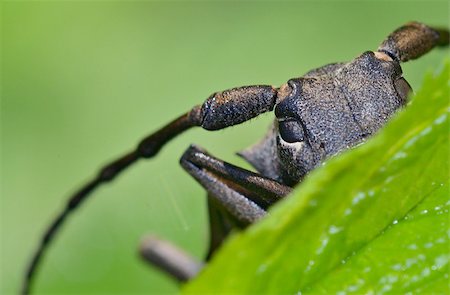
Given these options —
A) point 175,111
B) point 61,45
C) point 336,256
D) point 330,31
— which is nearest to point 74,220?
point 175,111

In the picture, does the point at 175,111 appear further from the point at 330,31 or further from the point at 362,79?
the point at 362,79

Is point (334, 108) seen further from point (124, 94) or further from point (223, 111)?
point (124, 94)

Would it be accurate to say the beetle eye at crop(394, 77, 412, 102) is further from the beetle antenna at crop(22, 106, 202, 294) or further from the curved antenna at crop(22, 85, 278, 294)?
the beetle antenna at crop(22, 106, 202, 294)

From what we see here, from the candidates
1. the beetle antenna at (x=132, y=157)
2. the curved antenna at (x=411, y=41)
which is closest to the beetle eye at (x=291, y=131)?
the beetle antenna at (x=132, y=157)

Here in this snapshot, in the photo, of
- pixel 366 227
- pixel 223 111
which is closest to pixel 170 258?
pixel 223 111

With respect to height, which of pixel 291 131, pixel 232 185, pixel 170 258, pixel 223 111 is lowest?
pixel 170 258

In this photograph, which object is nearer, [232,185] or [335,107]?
[335,107]

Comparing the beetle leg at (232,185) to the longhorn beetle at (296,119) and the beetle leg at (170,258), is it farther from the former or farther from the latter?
the beetle leg at (170,258)
